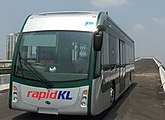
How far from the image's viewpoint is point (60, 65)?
7.80m

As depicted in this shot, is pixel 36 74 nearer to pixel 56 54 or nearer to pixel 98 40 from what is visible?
pixel 56 54

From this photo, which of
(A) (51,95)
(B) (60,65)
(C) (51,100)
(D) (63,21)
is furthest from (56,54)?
(C) (51,100)

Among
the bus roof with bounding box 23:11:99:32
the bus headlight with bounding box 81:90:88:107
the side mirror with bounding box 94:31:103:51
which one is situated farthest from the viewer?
the bus roof with bounding box 23:11:99:32

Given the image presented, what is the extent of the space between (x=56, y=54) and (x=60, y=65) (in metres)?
0.34

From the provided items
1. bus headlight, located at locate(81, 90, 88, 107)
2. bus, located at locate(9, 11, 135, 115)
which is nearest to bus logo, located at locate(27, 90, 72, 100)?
bus, located at locate(9, 11, 135, 115)

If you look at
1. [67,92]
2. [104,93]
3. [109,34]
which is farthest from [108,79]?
[67,92]

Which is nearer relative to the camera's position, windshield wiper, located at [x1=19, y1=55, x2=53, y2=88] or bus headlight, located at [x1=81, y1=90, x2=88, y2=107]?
bus headlight, located at [x1=81, y1=90, x2=88, y2=107]

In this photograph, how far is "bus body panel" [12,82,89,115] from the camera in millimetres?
7461

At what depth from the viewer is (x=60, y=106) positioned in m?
7.50

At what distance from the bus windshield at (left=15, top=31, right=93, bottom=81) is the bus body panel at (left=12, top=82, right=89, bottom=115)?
0.31 metres

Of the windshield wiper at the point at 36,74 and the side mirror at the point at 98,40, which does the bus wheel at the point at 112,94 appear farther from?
the windshield wiper at the point at 36,74

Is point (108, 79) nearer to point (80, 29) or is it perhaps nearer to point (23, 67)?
point (80, 29)

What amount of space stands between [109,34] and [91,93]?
2929mm

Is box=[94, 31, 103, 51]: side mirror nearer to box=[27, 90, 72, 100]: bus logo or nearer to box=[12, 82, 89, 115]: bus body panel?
box=[12, 82, 89, 115]: bus body panel
